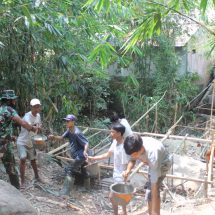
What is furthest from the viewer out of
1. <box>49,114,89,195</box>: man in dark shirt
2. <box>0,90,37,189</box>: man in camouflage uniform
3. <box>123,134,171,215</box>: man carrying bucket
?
<box>49,114,89,195</box>: man in dark shirt

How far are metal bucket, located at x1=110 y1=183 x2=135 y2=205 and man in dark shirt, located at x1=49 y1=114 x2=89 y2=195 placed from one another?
4.82ft

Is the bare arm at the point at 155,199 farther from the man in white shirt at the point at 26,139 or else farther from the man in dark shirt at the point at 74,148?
the man in white shirt at the point at 26,139

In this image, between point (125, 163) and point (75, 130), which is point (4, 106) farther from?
point (125, 163)

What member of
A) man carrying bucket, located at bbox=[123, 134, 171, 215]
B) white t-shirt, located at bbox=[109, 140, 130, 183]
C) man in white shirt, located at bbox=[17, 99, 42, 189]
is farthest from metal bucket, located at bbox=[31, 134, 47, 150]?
man carrying bucket, located at bbox=[123, 134, 171, 215]

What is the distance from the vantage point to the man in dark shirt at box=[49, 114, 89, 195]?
16.6ft

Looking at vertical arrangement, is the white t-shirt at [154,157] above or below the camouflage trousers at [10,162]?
above

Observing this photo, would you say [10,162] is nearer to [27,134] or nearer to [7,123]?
[7,123]

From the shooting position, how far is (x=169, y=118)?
33.1 feet

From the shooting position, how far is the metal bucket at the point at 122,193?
3396 mm

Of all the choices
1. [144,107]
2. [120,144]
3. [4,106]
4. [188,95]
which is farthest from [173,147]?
[4,106]

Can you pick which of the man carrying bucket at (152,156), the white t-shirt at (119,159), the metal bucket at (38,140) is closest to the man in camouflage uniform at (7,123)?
the metal bucket at (38,140)

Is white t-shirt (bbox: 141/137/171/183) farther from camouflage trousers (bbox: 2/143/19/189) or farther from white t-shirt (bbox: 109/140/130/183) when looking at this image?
camouflage trousers (bbox: 2/143/19/189)

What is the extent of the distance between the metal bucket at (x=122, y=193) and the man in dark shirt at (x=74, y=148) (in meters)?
1.47

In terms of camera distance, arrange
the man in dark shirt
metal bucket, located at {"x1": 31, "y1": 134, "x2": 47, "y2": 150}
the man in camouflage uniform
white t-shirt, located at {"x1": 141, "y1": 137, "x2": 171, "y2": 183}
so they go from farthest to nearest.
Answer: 1. the man in dark shirt
2. metal bucket, located at {"x1": 31, "y1": 134, "x2": 47, "y2": 150}
3. the man in camouflage uniform
4. white t-shirt, located at {"x1": 141, "y1": 137, "x2": 171, "y2": 183}
